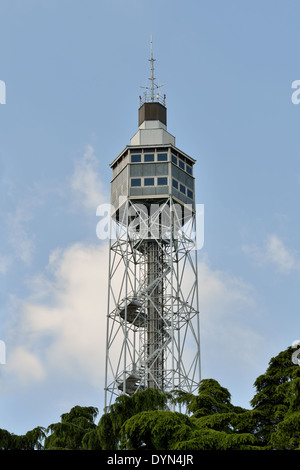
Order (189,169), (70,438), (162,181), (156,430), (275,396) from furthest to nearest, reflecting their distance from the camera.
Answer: (189,169)
(162,181)
(70,438)
(275,396)
(156,430)

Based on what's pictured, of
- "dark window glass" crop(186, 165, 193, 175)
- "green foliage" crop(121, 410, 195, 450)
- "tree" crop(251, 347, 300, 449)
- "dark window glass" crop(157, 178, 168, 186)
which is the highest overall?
"dark window glass" crop(186, 165, 193, 175)

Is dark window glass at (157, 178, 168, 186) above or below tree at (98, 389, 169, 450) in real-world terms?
above

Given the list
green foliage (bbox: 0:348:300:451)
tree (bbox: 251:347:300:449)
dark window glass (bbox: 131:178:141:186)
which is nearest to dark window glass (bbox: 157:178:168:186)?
dark window glass (bbox: 131:178:141:186)

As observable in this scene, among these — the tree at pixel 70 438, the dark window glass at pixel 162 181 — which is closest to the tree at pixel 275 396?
the tree at pixel 70 438

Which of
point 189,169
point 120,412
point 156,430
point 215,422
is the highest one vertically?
point 189,169

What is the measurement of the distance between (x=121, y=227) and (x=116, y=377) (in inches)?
522

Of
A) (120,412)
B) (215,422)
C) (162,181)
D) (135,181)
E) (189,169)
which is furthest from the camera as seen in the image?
(189,169)

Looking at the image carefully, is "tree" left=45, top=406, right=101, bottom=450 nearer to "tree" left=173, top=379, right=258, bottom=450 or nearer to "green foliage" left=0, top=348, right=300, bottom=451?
"green foliage" left=0, top=348, right=300, bottom=451

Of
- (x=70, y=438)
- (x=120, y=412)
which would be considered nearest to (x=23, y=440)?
(x=70, y=438)

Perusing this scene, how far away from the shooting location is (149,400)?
35250 millimetres

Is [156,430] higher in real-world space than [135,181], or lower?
lower

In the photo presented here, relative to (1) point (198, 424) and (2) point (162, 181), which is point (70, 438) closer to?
(1) point (198, 424)
